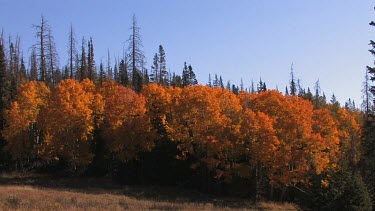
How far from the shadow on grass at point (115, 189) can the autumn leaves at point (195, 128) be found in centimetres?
292

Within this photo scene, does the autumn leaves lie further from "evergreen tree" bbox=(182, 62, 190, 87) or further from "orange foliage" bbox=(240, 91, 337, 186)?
"evergreen tree" bbox=(182, 62, 190, 87)

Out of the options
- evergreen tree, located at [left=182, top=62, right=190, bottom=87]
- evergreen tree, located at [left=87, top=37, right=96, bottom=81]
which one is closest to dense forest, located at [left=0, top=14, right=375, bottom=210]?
evergreen tree, located at [left=87, top=37, right=96, bottom=81]

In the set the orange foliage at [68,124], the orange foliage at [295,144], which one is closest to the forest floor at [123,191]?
the orange foliage at [295,144]

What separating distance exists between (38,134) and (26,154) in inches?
128

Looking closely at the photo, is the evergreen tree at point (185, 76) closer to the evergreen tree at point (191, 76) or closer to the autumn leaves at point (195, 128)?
the evergreen tree at point (191, 76)

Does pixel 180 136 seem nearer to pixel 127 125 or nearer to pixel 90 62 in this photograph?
pixel 127 125

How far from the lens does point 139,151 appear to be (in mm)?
61031

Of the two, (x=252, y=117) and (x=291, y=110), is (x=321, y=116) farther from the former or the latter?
(x=252, y=117)

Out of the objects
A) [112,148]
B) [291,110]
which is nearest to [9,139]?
[112,148]

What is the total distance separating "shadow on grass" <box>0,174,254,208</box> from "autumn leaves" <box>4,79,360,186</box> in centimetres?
292

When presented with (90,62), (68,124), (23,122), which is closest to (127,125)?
(68,124)

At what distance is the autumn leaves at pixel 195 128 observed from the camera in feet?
166

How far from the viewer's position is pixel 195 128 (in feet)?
177

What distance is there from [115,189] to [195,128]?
40.5ft
